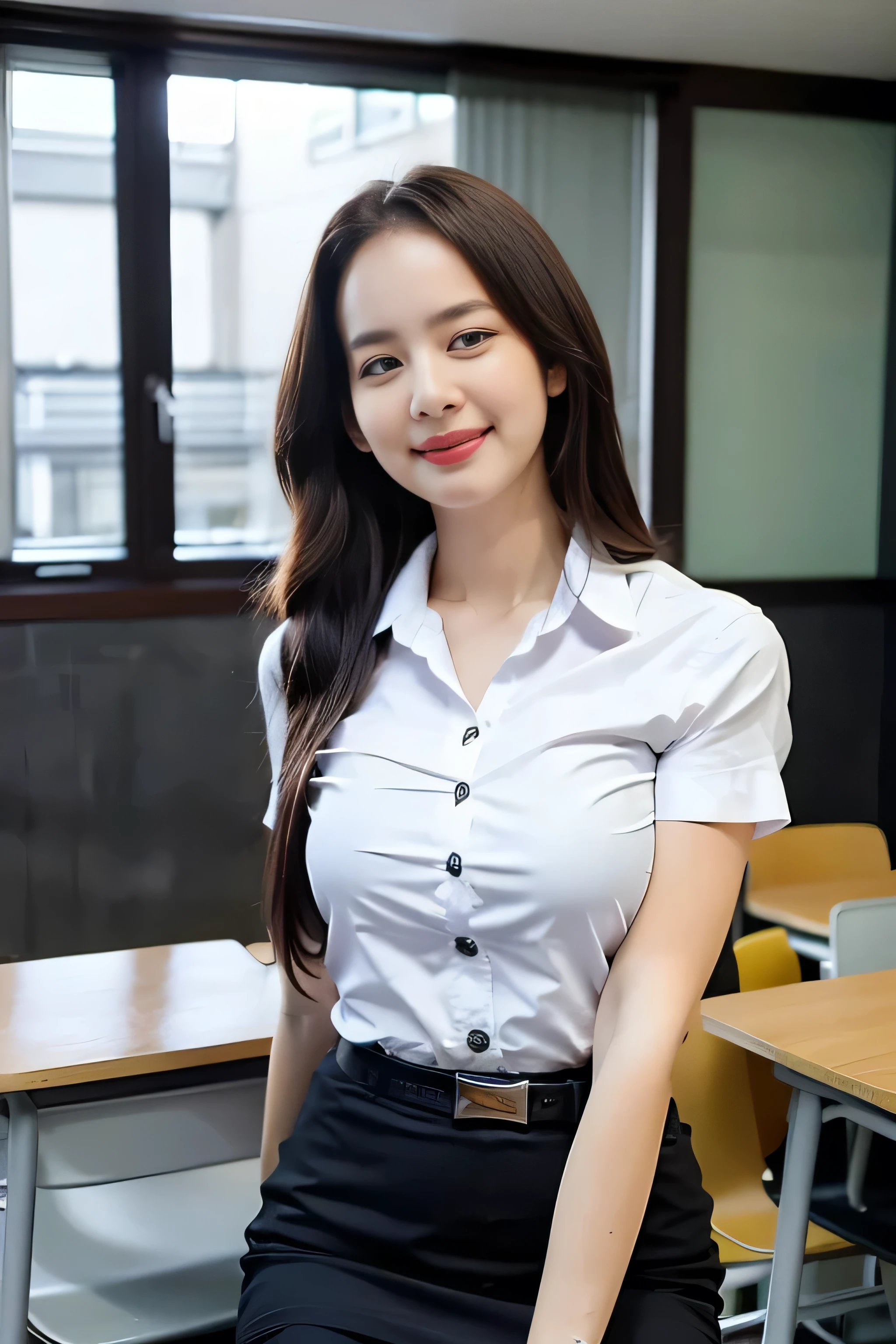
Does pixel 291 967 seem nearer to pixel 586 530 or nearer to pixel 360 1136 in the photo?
pixel 360 1136

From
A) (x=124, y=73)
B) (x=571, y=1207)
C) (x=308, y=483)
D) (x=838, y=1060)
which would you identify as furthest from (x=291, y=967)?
(x=124, y=73)

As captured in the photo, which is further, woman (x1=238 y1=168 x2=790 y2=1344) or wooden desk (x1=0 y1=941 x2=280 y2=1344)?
wooden desk (x1=0 y1=941 x2=280 y2=1344)

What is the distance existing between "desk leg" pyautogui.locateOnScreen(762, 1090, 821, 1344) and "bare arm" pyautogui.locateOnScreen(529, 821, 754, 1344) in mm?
762

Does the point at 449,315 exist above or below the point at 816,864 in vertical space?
above

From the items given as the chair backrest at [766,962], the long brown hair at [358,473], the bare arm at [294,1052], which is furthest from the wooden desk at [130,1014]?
the chair backrest at [766,962]

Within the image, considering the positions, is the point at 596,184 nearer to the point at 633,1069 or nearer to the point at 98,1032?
the point at 98,1032

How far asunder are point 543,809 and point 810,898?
7.91 feet

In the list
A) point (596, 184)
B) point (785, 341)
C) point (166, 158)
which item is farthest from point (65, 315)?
point (785, 341)

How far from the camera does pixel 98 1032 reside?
1.78m

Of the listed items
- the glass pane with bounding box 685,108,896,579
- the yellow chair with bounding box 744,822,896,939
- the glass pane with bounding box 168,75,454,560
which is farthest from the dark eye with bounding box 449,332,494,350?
the glass pane with bounding box 685,108,896,579

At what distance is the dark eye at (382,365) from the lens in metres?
1.29

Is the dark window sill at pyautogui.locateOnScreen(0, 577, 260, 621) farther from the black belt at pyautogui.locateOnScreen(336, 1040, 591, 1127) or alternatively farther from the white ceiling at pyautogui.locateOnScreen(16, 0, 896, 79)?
the black belt at pyautogui.locateOnScreen(336, 1040, 591, 1127)

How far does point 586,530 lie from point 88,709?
8.93 ft

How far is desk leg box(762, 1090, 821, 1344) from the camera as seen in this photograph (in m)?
1.84
